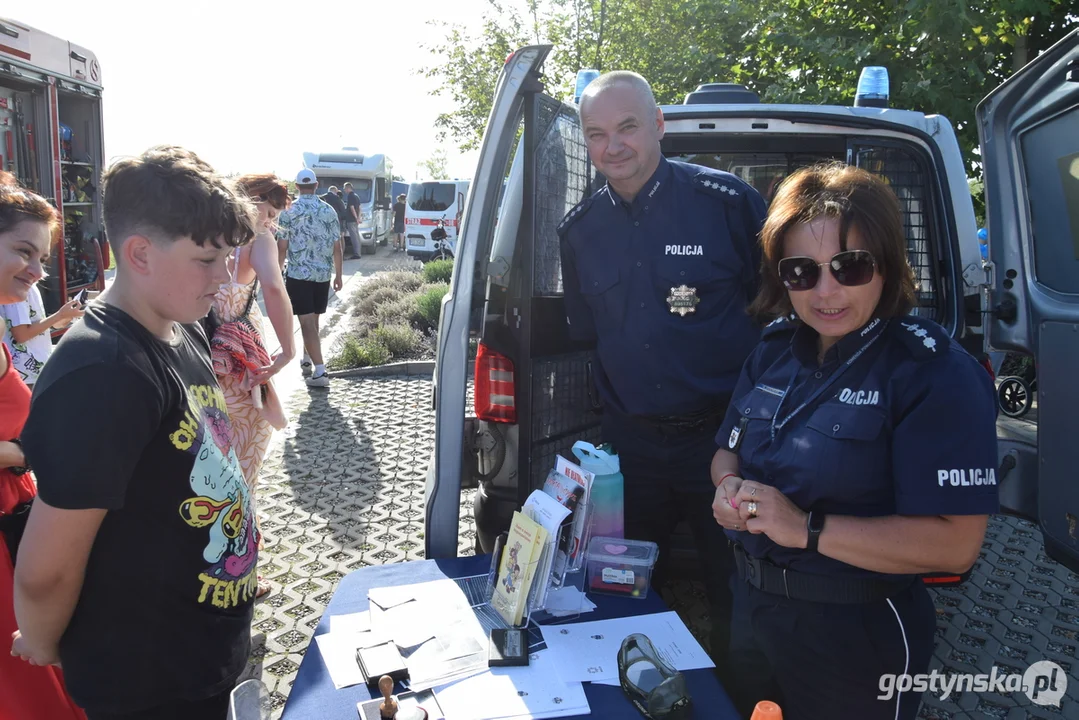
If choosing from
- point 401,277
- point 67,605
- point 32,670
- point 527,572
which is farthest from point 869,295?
point 401,277

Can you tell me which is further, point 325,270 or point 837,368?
point 325,270

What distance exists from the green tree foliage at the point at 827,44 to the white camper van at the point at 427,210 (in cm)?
1014

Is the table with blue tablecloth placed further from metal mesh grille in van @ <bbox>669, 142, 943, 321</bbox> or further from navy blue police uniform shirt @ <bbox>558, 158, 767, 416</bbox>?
metal mesh grille in van @ <bbox>669, 142, 943, 321</bbox>

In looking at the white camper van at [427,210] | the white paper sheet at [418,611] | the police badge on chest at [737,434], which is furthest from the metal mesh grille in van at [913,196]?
the white camper van at [427,210]

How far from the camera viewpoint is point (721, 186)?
2.57 metres

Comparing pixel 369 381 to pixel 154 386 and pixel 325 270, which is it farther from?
pixel 154 386

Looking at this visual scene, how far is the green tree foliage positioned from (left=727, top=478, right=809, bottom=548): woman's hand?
6115 mm

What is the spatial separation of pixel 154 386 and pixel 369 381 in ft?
21.5

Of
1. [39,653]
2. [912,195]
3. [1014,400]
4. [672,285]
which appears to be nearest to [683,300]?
[672,285]

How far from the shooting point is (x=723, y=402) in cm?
250

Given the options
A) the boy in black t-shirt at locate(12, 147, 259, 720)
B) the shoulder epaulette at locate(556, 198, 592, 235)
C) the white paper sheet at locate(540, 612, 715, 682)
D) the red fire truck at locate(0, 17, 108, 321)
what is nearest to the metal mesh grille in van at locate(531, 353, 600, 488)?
the shoulder epaulette at locate(556, 198, 592, 235)

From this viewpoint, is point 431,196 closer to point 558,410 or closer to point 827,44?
point 827,44

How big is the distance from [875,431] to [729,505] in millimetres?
366

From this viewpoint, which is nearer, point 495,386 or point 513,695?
point 513,695
